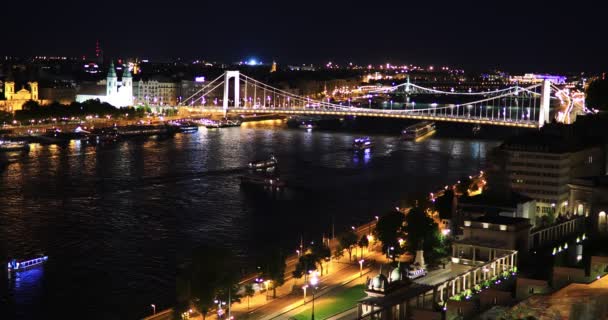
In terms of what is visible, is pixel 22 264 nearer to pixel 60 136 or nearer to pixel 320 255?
pixel 320 255

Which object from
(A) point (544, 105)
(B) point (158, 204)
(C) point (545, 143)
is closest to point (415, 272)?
(C) point (545, 143)

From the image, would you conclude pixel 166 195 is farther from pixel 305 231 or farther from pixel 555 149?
pixel 555 149

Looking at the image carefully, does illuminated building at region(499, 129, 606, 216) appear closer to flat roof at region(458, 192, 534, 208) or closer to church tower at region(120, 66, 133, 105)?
flat roof at region(458, 192, 534, 208)

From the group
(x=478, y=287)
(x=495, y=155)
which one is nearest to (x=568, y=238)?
(x=495, y=155)

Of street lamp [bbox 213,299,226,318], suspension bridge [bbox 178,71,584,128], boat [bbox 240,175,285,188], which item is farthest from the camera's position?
suspension bridge [bbox 178,71,584,128]

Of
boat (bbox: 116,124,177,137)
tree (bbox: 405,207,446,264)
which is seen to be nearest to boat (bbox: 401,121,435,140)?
boat (bbox: 116,124,177,137)

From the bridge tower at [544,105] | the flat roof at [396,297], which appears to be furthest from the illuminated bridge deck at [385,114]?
the flat roof at [396,297]
